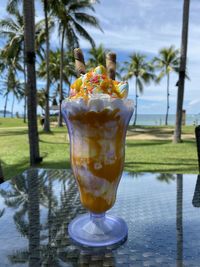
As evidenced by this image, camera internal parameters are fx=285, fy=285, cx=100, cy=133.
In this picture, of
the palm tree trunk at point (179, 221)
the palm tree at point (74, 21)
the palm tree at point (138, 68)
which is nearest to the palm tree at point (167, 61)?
the palm tree at point (138, 68)

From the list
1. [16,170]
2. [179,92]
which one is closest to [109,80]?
[16,170]

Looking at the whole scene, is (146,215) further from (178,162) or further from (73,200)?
(178,162)

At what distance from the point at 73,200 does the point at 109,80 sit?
790mm

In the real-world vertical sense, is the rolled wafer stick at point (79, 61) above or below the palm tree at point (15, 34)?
below

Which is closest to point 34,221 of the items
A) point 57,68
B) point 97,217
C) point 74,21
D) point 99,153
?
point 97,217

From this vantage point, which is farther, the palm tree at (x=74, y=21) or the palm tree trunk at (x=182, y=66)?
the palm tree at (x=74, y=21)

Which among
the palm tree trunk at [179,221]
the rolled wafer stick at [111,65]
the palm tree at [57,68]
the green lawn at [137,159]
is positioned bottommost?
the green lawn at [137,159]

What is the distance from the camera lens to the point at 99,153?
990 millimetres

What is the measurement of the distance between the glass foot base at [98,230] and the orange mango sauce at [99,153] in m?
0.10

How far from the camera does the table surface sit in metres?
0.94

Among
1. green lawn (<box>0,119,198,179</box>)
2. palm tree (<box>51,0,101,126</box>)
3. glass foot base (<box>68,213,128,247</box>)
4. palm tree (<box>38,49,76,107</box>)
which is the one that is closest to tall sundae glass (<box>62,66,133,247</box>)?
glass foot base (<box>68,213,128,247</box>)

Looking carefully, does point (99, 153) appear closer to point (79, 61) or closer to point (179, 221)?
point (79, 61)

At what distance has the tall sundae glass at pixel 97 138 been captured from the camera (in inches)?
38.2

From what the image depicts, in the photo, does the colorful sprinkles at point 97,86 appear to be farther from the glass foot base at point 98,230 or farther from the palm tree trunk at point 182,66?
the palm tree trunk at point 182,66
